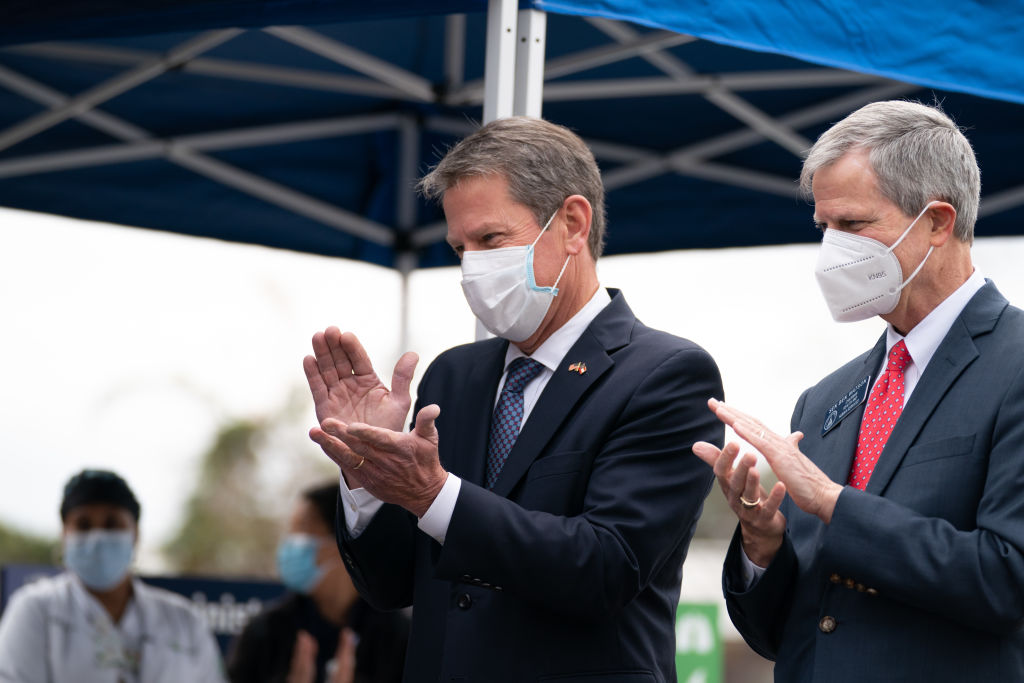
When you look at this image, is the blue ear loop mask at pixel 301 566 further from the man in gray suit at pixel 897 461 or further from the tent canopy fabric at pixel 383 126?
the man in gray suit at pixel 897 461

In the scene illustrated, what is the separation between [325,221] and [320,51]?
1456 mm

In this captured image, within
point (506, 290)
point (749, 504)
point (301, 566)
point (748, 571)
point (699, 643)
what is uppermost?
point (506, 290)

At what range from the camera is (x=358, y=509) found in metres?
2.61

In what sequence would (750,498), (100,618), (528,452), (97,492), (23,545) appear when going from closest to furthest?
(750,498) < (528,452) < (100,618) < (97,492) < (23,545)

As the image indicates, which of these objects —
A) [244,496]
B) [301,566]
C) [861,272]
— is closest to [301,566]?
[301,566]

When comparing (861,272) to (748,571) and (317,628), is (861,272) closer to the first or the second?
(748,571)

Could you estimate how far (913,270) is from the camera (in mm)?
2344

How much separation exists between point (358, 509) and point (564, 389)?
481 mm

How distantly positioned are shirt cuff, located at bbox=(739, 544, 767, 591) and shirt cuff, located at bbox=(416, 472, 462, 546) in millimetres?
559

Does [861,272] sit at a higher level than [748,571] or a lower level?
higher

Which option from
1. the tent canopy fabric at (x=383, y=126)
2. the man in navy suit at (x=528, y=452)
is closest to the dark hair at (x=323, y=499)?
the tent canopy fabric at (x=383, y=126)

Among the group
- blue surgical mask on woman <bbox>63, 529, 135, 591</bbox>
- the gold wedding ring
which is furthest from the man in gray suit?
blue surgical mask on woman <bbox>63, 529, 135, 591</bbox>

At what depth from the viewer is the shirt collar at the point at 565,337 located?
8.66ft

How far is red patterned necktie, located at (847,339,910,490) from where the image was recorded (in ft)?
7.75
